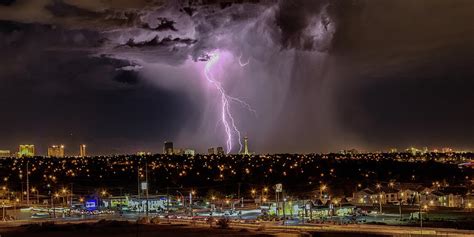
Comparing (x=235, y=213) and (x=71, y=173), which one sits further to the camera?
(x=71, y=173)

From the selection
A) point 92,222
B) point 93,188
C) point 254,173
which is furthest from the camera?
point 254,173

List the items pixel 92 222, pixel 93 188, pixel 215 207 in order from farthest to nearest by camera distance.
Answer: pixel 93 188 → pixel 215 207 → pixel 92 222

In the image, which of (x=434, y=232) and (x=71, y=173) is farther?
(x=71, y=173)

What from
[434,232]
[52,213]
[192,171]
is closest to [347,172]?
[192,171]

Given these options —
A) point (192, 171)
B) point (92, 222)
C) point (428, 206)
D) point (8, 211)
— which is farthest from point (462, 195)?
point (192, 171)

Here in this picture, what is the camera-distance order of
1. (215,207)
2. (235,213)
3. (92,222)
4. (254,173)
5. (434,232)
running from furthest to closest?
(254,173) → (215,207) → (235,213) → (92,222) → (434,232)

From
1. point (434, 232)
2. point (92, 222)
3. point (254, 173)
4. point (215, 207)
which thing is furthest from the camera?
point (254, 173)

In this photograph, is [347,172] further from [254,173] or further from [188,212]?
[188,212]

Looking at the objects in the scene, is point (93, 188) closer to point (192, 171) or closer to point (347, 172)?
point (192, 171)
